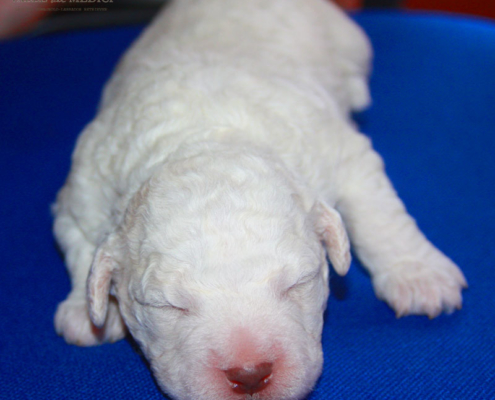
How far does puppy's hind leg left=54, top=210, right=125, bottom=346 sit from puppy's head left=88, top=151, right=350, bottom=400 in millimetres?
428

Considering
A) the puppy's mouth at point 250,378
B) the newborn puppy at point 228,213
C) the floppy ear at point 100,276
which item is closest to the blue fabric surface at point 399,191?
the newborn puppy at point 228,213

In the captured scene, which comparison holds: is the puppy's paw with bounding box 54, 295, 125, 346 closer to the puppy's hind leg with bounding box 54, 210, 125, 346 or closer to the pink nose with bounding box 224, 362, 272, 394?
the puppy's hind leg with bounding box 54, 210, 125, 346

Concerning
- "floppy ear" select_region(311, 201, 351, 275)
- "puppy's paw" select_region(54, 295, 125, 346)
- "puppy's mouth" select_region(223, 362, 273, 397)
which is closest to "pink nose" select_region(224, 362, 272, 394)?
"puppy's mouth" select_region(223, 362, 273, 397)

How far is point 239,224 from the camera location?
1842mm

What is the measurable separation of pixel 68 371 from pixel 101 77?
3.10 m

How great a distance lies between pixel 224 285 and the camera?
1775mm

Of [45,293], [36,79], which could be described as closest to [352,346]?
[45,293]

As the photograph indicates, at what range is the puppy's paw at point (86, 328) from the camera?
250 cm

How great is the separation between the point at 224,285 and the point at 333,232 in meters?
0.64

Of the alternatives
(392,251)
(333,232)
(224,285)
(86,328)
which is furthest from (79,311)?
(392,251)

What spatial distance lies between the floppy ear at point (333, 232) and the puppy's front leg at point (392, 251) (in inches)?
17.2

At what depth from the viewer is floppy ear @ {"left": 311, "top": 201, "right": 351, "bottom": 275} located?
7.29 ft

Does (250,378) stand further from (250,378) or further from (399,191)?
(399,191)

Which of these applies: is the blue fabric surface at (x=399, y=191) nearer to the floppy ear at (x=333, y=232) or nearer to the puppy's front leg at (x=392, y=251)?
the puppy's front leg at (x=392, y=251)
